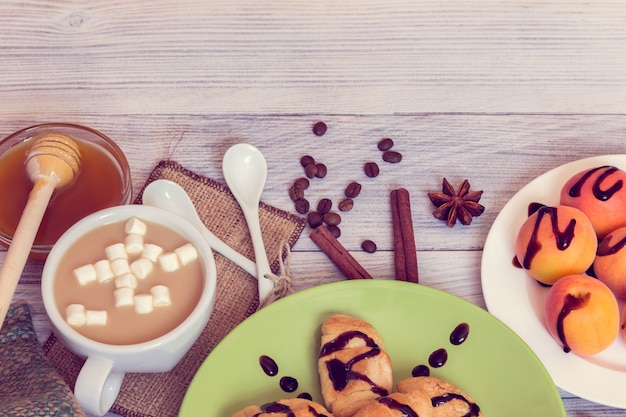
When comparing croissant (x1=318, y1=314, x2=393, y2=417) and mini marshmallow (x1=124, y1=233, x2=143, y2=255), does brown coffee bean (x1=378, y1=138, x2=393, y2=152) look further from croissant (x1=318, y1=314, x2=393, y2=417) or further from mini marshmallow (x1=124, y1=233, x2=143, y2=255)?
A: mini marshmallow (x1=124, y1=233, x2=143, y2=255)

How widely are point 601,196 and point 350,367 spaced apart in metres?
0.51

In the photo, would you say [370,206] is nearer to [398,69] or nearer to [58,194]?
[398,69]

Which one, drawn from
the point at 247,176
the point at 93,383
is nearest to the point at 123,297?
A: the point at 93,383

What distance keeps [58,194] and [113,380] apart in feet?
1.13

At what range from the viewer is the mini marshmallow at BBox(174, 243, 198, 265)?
111cm

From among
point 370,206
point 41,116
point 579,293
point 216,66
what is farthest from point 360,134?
point 41,116

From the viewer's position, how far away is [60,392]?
3.45ft

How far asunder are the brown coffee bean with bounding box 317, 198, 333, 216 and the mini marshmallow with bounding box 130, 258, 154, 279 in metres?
0.34

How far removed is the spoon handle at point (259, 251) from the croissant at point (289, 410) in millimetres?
205

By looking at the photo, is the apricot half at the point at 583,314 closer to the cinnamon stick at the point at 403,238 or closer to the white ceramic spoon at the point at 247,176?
the cinnamon stick at the point at 403,238

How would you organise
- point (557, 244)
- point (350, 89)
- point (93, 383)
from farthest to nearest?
point (350, 89) → point (557, 244) → point (93, 383)

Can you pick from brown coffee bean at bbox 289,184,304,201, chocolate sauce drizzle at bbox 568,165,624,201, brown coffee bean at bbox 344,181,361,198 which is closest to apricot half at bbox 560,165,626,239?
chocolate sauce drizzle at bbox 568,165,624,201

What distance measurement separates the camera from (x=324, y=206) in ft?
4.25

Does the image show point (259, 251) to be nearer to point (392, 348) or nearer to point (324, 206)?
point (324, 206)
